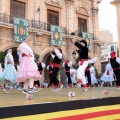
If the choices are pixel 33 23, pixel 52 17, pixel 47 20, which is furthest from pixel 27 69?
pixel 52 17

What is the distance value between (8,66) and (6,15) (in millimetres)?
9009

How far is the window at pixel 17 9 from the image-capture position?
16672 millimetres

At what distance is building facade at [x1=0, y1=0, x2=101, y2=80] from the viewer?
15.9m

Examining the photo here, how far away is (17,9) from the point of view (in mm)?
17000

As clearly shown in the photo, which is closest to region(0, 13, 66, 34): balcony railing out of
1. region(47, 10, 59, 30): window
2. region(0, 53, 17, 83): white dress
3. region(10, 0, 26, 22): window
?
region(10, 0, 26, 22): window

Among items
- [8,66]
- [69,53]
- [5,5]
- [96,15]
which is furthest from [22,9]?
[8,66]

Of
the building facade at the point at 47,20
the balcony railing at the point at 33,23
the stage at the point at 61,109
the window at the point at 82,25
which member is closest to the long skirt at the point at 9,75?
the stage at the point at 61,109

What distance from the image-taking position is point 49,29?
1827 centimetres

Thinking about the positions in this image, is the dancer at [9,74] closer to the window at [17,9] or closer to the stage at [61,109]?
the stage at [61,109]

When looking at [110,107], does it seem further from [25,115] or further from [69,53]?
[69,53]

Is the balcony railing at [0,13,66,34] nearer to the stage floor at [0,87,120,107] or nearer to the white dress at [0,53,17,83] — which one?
the white dress at [0,53,17,83]

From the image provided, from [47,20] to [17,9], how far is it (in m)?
2.98

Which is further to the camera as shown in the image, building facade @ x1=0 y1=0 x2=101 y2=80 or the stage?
building facade @ x1=0 y1=0 x2=101 y2=80

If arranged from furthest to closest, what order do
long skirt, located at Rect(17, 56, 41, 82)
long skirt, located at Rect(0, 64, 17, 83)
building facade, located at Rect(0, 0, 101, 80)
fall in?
building facade, located at Rect(0, 0, 101, 80), long skirt, located at Rect(0, 64, 17, 83), long skirt, located at Rect(17, 56, 41, 82)
